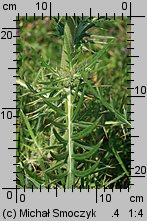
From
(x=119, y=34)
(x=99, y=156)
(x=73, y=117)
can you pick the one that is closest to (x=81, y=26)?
(x=73, y=117)

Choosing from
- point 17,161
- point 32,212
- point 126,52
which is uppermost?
point 126,52

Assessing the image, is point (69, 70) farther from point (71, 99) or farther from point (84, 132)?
point (84, 132)

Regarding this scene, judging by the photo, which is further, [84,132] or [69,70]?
[69,70]

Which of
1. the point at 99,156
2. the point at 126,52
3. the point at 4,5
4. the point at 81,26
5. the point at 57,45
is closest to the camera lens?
the point at 81,26

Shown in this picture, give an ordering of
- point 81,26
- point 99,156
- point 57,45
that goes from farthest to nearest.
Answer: point 57,45
point 99,156
point 81,26

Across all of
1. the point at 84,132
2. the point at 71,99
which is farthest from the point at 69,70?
the point at 84,132

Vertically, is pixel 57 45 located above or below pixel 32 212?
above

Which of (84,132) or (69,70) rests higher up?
(69,70)

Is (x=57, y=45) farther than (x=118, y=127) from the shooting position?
Yes

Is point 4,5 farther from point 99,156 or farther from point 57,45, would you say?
point 57,45

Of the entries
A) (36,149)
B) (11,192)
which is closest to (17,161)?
(36,149)
